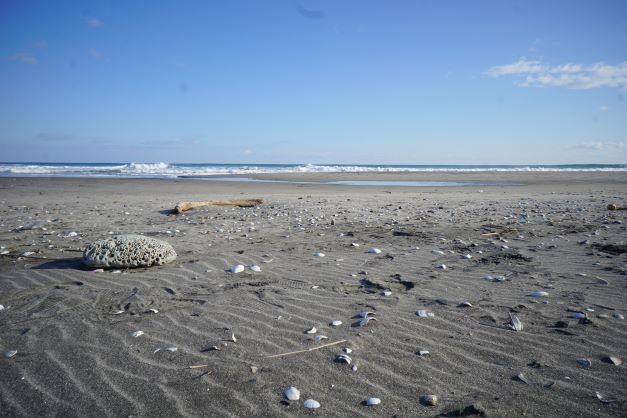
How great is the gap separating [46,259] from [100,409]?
512 centimetres

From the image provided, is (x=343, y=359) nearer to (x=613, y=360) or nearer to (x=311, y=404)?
(x=311, y=404)

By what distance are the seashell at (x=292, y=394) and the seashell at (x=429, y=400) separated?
0.95m

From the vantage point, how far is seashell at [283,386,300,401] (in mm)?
2893

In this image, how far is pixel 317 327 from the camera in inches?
161

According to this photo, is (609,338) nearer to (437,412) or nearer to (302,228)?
(437,412)

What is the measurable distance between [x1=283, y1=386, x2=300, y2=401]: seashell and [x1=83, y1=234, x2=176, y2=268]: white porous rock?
Result: 4.18 m

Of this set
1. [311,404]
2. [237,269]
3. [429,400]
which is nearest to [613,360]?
[429,400]

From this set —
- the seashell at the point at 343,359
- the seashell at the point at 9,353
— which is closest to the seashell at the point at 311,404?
the seashell at the point at 343,359

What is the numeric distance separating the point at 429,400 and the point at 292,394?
1.05 m

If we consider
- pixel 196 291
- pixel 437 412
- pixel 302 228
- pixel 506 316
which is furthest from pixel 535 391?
pixel 302 228

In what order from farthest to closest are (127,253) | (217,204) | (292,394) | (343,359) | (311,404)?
(217,204), (127,253), (343,359), (292,394), (311,404)

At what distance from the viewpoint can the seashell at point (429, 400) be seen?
281cm

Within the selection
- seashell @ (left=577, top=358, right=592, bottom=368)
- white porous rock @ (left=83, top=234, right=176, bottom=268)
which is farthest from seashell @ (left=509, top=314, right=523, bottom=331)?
white porous rock @ (left=83, top=234, right=176, bottom=268)

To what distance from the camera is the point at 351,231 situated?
934 centimetres
